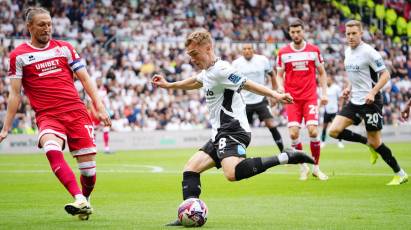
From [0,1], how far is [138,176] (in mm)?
19229

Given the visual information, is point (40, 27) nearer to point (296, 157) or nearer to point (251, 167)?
point (251, 167)

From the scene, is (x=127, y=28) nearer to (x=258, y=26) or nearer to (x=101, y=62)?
(x=101, y=62)

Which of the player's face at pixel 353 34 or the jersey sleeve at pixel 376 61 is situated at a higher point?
the player's face at pixel 353 34

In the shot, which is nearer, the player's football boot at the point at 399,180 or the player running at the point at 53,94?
the player running at the point at 53,94

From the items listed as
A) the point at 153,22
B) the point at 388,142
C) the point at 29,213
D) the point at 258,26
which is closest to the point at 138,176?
the point at 29,213

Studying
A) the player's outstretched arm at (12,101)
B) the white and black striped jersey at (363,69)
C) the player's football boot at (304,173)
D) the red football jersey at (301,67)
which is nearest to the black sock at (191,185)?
the player's outstretched arm at (12,101)

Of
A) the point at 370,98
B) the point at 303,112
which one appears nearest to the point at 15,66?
the point at 370,98

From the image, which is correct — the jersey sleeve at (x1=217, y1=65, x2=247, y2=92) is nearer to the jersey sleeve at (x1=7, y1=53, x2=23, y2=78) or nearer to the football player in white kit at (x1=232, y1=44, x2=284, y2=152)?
the jersey sleeve at (x1=7, y1=53, x2=23, y2=78)

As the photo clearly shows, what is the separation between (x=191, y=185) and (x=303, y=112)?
7.07m

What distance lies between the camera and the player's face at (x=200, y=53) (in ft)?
29.4

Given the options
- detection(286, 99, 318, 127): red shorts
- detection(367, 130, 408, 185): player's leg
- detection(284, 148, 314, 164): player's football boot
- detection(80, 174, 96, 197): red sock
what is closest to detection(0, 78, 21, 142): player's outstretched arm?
detection(80, 174, 96, 197): red sock

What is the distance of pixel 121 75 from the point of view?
33.5m

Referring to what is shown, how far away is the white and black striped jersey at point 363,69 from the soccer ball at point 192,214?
5.98 m

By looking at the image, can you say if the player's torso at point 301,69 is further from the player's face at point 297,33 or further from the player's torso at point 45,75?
the player's torso at point 45,75
